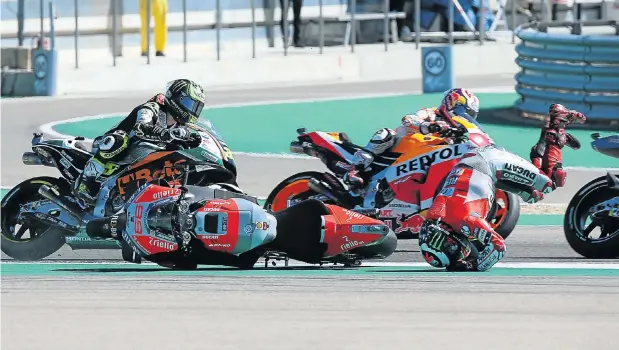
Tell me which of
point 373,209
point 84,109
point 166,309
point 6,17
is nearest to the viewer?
point 166,309

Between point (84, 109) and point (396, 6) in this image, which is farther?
point (396, 6)

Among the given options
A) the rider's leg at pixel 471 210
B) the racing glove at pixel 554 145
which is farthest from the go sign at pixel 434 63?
the rider's leg at pixel 471 210

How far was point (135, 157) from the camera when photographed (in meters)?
11.4

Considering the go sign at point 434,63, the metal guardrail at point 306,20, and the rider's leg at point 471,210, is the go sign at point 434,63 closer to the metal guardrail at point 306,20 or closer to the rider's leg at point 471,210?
the metal guardrail at point 306,20

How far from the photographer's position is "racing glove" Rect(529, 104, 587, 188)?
39.0 feet

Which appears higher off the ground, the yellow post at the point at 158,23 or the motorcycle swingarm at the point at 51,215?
the yellow post at the point at 158,23

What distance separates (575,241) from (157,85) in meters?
16.1

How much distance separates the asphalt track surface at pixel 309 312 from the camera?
291 inches

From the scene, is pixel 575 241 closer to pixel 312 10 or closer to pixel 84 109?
pixel 84 109

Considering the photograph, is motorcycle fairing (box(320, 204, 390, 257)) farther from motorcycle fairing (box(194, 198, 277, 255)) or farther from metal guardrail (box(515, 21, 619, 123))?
metal guardrail (box(515, 21, 619, 123))

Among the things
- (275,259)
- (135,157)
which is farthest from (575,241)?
(135,157)

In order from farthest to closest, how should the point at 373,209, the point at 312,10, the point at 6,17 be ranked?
the point at 312,10 → the point at 6,17 → the point at 373,209

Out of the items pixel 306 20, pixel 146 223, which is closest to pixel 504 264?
pixel 146 223

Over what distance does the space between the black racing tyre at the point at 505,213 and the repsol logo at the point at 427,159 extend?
1.99 ft
